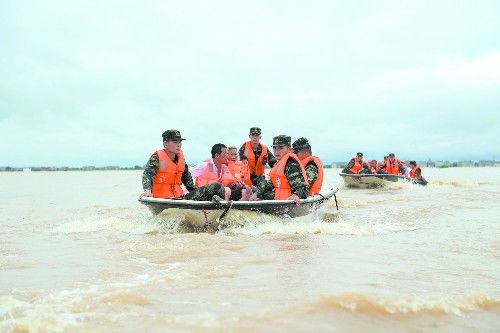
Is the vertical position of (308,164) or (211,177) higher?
(308,164)

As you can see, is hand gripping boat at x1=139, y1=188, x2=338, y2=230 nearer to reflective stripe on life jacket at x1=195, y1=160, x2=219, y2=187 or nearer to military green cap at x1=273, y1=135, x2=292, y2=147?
military green cap at x1=273, y1=135, x2=292, y2=147

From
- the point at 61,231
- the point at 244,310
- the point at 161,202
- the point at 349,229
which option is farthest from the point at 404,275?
the point at 61,231

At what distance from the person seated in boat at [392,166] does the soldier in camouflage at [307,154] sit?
16210 millimetres

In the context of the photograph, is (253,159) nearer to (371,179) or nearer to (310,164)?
(310,164)

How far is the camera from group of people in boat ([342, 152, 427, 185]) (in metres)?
25.5

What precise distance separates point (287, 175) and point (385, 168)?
18.4m

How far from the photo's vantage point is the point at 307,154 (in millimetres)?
10719

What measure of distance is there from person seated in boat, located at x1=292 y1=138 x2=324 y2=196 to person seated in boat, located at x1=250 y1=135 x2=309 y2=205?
1017mm

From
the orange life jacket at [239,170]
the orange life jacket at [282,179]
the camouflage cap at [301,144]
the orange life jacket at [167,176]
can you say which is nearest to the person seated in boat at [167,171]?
the orange life jacket at [167,176]

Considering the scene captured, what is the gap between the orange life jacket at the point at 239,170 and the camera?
11.3 metres

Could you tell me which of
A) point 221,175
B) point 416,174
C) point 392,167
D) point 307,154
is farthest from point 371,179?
point 221,175

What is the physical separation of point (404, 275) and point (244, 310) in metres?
2.08

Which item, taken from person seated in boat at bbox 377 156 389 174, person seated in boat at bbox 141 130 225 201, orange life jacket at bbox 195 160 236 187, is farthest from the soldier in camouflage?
person seated in boat at bbox 377 156 389 174

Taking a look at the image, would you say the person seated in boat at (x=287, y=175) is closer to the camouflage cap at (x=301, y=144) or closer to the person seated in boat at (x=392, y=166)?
the camouflage cap at (x=301, y=144)
